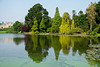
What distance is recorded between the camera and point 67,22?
34.6 metres

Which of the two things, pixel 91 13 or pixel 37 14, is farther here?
pixel 37 14

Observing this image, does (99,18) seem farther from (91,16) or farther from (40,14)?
(40,14)

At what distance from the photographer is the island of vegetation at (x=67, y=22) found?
33534mm

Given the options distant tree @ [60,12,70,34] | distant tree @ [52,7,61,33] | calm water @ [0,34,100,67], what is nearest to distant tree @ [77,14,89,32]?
distant tree @ [60,12,70,34]

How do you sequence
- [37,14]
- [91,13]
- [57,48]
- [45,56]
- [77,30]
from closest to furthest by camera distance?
[45,56] < [57,48] < [77,30] < [91,13] < [37,14]

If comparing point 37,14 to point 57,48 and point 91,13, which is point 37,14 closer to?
point 91,13

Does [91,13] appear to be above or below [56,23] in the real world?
above

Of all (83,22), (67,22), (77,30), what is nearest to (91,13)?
(83,22)

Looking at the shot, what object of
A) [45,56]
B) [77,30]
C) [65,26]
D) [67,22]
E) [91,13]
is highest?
[91,13]

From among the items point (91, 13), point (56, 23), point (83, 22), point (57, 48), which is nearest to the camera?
point (57, 48)

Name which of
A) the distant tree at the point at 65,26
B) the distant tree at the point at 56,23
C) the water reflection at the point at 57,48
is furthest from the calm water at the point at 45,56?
the distant tree at the point at 56,23

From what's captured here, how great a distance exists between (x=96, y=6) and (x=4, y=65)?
35.8m

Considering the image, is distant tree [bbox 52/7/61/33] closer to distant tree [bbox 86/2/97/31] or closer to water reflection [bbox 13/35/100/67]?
distant tree [bbox 86/2/97/31]

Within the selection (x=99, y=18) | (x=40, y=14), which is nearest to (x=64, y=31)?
(x=99, y=18)
